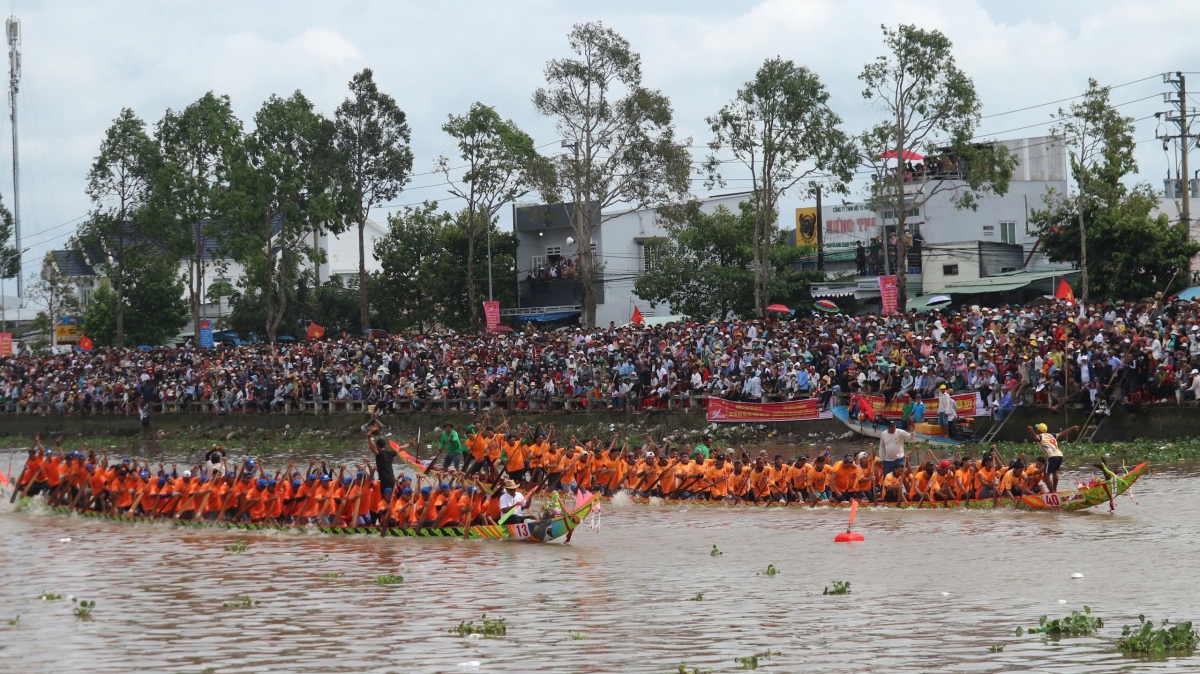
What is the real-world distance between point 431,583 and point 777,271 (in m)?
36.4

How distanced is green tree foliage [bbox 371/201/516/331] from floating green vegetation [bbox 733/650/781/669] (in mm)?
45885

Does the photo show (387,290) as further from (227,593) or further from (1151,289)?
(227,593)

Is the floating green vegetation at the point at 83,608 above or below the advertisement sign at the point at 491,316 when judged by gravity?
below

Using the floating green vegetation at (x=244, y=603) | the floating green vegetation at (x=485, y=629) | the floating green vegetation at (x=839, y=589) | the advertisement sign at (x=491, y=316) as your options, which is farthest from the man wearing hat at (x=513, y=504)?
the advertisement sign at (x=491, y=316)

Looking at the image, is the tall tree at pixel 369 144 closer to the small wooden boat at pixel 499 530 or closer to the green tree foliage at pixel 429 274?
the green tree foliage at pixel 429 274

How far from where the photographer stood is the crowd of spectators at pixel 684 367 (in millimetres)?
26062

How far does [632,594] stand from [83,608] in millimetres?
5574

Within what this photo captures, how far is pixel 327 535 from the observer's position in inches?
755

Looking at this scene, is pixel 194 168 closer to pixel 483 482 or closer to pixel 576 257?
pixel 576 257

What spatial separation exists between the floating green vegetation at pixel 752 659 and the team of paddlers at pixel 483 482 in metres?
7.63

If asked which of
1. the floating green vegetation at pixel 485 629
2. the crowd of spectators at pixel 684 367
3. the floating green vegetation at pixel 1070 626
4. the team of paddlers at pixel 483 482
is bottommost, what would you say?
the floating green vegetation at pixel 1070 626

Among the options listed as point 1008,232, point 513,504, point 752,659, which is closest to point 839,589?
point 752,659

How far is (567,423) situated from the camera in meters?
34.1

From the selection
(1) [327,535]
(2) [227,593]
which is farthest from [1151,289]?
(2) [227,593]
